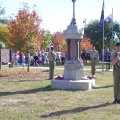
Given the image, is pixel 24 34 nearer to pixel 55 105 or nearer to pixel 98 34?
pixel 55 105

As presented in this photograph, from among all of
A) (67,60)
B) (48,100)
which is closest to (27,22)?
(67,60)

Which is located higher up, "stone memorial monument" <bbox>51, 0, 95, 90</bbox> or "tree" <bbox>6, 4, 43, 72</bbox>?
"tree" <bbox>6, 4, 43, 72</bbox>

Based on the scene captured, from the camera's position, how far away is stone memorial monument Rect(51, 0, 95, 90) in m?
12.8

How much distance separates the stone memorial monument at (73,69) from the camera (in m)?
12.8

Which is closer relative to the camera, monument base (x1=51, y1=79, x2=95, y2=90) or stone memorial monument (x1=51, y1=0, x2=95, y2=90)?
monument base (x1=51, y1=79, x2=95, y2=90)

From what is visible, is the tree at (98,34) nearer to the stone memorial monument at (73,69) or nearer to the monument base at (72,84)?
the stone memorial monument at (73,69)

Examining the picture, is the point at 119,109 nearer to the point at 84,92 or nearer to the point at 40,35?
the point at 84,92

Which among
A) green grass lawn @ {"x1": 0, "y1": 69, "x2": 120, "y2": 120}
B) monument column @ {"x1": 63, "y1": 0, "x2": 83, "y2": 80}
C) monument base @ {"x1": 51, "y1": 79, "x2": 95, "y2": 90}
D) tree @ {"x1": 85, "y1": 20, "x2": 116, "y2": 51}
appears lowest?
green grass lawn @ {"x1": 0, "y1": 69, "x2": 120, "y2": 120}

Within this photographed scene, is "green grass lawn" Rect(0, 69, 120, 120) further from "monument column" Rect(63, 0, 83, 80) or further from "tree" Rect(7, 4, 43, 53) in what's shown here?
"tree" Rect(7, 4, 43, 53)

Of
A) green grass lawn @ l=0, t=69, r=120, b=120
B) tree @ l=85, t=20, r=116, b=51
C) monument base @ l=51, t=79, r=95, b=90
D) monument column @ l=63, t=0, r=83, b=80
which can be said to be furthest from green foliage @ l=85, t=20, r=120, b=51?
green grass lawn @ l=0, t=69, r=120, b=120

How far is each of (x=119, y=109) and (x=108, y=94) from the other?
2.86m

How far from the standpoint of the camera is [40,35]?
74.9 feet

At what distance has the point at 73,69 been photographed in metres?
13.7

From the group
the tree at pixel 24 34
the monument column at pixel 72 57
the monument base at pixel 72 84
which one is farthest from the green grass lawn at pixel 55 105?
the tree at pixel 24 34
